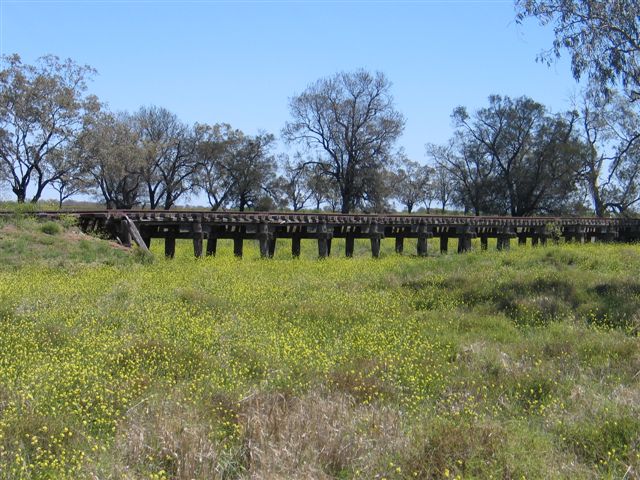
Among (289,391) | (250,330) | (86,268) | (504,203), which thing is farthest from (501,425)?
(504,203)

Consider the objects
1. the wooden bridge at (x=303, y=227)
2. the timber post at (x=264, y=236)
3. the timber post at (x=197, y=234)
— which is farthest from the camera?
the timber post at (x=264, y=236)

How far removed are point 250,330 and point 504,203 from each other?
49.5m

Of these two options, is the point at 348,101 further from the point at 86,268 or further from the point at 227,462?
the point at 227,462

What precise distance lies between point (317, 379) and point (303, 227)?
18.1 meters

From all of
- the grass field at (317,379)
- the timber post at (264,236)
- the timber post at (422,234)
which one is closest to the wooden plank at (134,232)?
the timber post at (264,236)

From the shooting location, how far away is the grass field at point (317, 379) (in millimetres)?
5281

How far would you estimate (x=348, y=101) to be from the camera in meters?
51.1

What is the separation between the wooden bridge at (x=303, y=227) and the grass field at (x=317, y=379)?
22.9 feet

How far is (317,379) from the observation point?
7172mm

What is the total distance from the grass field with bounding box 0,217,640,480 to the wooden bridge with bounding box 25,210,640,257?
22.9ft

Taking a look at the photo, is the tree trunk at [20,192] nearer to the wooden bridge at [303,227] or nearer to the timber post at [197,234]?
the wooden bridge at [303,227]

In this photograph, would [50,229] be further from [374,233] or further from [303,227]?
[374,233]

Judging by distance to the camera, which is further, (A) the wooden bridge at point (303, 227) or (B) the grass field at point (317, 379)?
(A) the wooden bridge at point (303, 227)

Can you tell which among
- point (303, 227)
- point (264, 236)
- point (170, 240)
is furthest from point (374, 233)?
point (170, 240)
